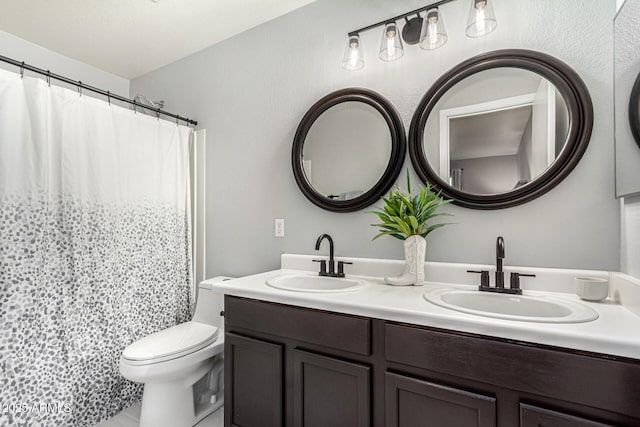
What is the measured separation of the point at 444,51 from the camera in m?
1.49

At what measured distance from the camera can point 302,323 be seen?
121 centimetres

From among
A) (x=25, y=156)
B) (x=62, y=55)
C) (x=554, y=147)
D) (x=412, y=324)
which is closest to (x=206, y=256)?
(x=25, y=156)

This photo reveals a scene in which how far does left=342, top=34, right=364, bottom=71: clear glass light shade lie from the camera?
1.63 meters

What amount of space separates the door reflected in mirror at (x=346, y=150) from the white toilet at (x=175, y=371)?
1.11m

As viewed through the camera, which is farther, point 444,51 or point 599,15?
point 444,51

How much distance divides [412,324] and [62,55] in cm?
314

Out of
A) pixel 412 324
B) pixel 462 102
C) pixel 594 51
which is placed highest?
pixel 594 51

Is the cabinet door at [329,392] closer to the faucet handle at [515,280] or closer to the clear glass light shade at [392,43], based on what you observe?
the faucet handle at [515,280]

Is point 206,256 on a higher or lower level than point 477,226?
lower

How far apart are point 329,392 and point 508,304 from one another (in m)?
0.78

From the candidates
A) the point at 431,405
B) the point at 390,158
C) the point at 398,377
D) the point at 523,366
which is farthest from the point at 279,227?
the point at 523,366

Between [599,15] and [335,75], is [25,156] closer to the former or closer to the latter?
[335,75]

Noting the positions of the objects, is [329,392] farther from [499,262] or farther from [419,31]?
[419,31]

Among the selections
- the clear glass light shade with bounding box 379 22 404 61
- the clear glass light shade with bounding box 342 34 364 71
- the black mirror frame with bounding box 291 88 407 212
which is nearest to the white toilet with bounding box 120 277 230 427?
the black mirror frame with bounding box 291 88 407 212
